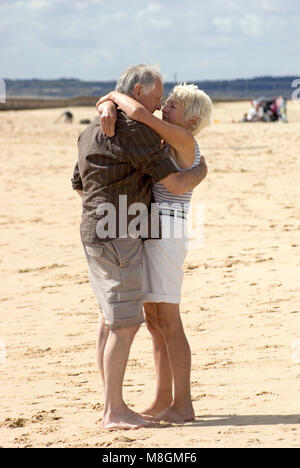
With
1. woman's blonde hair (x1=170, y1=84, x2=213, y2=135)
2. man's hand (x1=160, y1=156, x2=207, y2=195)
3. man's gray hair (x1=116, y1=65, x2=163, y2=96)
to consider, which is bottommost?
man's hand (x1=160, y1=156, x2=207, y2=195)

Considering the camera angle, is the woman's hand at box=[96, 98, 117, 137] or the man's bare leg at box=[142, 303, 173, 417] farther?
the man's bare leg at box=[142, 303, 173, 417]

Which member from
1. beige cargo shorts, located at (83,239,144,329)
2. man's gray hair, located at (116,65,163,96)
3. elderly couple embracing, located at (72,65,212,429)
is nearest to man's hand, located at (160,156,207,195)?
elderly couple embracing, located at (72,65,212,429)

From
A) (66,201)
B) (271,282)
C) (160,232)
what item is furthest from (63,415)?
(66,201)

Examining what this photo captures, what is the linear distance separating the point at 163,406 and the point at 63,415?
0.54m

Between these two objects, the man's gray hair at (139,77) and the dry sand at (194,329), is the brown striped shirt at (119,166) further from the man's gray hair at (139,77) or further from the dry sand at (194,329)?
the dry sand at (194,329)

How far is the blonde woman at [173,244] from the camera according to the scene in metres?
3.94

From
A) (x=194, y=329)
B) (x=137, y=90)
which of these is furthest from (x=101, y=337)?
(x=194, y=329)

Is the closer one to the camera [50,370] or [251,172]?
[50,370]

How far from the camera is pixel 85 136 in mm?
4020

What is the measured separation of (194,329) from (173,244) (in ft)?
6.86

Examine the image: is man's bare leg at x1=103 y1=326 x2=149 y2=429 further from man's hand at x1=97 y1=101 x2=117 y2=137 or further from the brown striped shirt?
man's hand at x1=97 y1=101 x2=117 y2=137

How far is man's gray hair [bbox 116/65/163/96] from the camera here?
12.6 ft
